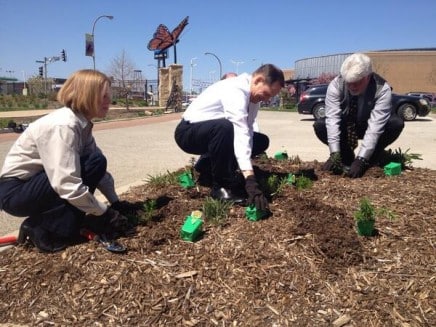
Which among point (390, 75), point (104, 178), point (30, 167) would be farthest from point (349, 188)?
point (390, 75)

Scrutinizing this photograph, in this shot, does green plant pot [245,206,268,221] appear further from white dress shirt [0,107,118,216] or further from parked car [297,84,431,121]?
parked car [297,84,431,121]

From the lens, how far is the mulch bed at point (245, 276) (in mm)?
2199

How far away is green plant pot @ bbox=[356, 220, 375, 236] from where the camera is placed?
2699 mm

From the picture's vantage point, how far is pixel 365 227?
8.90ft

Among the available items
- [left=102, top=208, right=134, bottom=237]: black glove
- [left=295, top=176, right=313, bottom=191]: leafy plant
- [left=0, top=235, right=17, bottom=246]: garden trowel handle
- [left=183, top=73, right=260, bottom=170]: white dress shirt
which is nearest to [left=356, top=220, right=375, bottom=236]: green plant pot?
[left=183, top=73, right=260, bottom=170]: white dress shirt

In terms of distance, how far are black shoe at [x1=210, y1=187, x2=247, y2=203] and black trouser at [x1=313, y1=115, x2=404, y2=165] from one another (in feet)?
5.41

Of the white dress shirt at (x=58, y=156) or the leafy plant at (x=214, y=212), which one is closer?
the white dress shirt at (x=58, y=156)

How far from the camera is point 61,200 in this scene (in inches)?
109

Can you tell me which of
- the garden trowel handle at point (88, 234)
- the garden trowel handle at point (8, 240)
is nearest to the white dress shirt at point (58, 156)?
the garden trowel handle at point (88, 234)

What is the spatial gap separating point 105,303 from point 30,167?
102cm

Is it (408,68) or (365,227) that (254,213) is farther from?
(408,68)

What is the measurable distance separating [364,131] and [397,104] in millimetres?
13266

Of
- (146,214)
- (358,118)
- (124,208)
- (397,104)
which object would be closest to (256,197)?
(146,214)

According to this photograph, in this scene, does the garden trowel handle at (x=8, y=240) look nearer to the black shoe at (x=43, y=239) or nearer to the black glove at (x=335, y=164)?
the black shoe at (x=43, y=239)
